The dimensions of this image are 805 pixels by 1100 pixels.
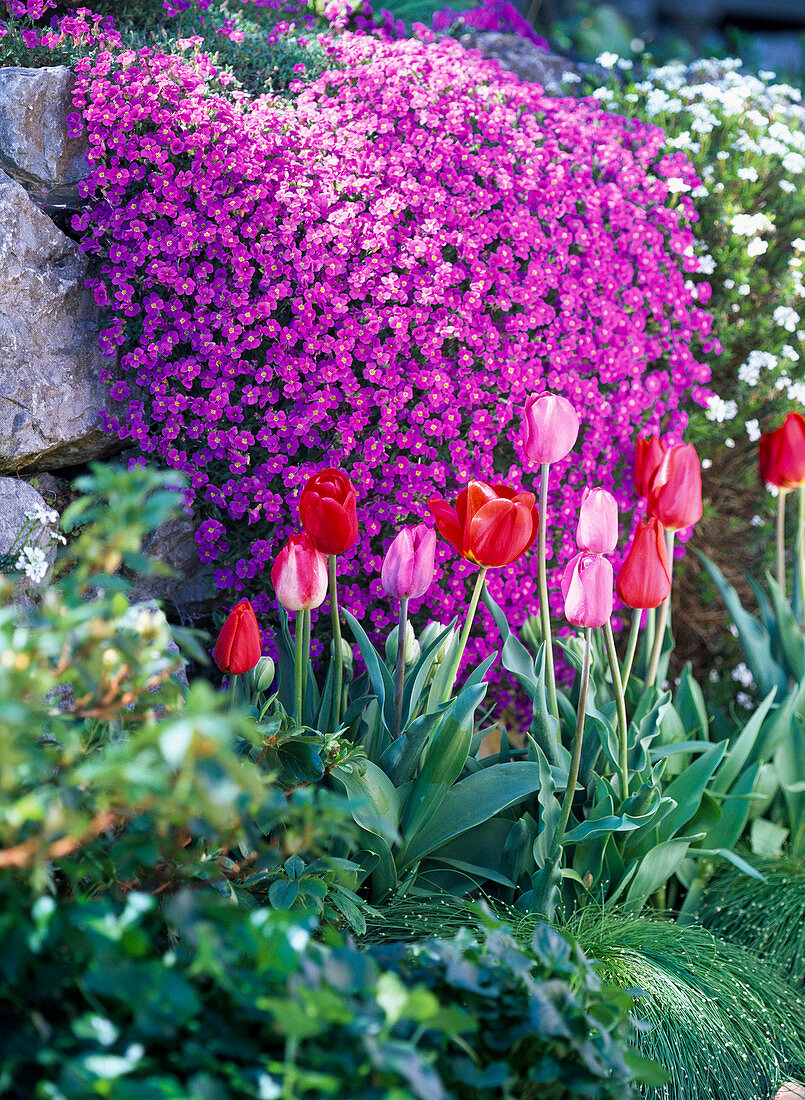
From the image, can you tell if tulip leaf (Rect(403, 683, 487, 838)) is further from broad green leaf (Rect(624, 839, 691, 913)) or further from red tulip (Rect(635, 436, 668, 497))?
red tulip (Rect(635, 436, 668, 497))

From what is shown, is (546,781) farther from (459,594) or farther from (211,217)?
(211,217)

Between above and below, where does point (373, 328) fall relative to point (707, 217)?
below

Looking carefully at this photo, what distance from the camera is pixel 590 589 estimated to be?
1662mm

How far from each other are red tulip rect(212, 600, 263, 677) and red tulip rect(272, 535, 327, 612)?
0.24 feet

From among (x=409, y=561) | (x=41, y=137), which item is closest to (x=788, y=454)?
(x=409, y=561)

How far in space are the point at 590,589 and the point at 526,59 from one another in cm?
276

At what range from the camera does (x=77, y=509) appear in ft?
3.28

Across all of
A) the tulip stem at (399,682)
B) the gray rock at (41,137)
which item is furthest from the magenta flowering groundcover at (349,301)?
the tulip stem at (399,682)

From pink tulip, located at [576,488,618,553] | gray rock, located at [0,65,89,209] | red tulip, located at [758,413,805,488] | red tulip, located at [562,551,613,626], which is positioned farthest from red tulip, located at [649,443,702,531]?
gray rock, located at [0,65,89,209]

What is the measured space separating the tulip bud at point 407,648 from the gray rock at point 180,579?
525 mm

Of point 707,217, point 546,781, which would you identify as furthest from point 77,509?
point 707,217

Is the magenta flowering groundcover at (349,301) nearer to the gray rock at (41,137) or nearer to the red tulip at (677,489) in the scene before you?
the gray rock at (41,137)

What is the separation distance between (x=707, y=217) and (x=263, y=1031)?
260cm

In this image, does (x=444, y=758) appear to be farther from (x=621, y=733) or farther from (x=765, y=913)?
(x=765, y=913)
